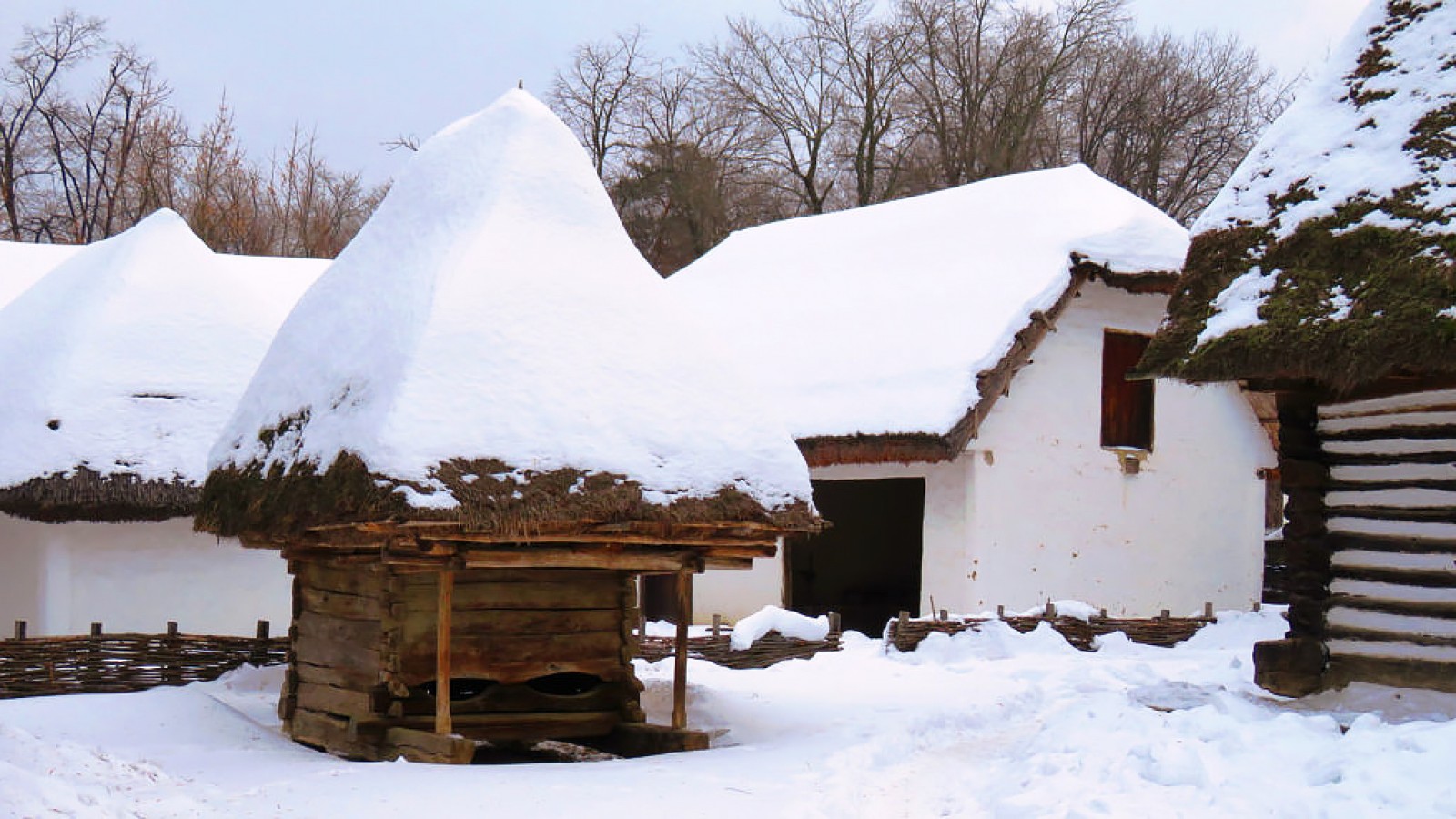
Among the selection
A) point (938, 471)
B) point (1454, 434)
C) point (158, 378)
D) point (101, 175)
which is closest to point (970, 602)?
point (938, 471)

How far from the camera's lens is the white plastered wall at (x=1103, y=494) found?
17203 millimetres

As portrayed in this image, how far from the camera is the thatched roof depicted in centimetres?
922

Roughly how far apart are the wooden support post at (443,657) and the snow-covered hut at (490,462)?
0.02 metres

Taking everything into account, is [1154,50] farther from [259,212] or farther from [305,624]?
[305,624]

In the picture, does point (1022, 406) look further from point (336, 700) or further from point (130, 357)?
point (130, 357)

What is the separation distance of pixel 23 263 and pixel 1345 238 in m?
17.1

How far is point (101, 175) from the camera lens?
35.5m

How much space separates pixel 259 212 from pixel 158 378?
913 inches

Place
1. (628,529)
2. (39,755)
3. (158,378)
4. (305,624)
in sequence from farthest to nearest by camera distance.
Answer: (158,378)
(305,624)
(628,529)
(39,755)

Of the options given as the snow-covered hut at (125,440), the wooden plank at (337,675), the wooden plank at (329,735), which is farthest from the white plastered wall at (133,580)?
the wooden plank at (329,735)

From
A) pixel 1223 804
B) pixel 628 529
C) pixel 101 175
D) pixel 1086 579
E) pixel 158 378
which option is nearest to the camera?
pixel 1223 804

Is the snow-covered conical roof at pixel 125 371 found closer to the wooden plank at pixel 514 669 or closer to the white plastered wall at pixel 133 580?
the white plastered wall at pixel 133 580

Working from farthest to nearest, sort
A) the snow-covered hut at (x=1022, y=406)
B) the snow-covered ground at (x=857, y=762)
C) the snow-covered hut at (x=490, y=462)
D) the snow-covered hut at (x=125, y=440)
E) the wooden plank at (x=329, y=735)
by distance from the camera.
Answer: the snow-covered hut at (x=1022, y=406) → the snow-covered hut at (x=125, y=440) → the wooden plank at (x=329, y=735) → the snow-covered hut at (x=490, y=462) → the snow-covered ground at (x=857, y=762)

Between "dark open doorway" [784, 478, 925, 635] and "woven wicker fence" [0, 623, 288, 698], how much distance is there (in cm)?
995
